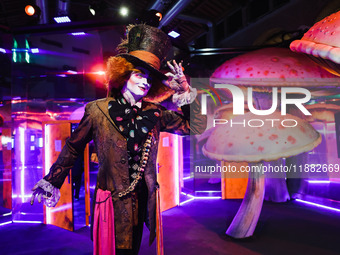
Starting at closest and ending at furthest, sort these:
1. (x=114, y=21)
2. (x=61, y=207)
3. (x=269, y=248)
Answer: (x=269, y=248) < (x=61, y=207) < (x=114, y=21)

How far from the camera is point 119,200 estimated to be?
4.45 feet

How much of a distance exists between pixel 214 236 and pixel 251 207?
0.76 metres

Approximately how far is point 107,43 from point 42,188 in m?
4.24

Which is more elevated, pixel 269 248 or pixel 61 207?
pixel 61 207

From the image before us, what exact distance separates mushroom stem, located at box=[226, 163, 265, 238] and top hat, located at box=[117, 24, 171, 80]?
187 cm

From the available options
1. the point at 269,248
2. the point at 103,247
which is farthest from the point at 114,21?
the point at 269,248

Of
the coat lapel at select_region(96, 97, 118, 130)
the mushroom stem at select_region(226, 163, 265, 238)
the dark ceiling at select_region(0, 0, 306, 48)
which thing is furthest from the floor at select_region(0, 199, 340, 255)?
the dark ceiling at select_region(0, 0, 306, 48)

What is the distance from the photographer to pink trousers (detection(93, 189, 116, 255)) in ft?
4.32

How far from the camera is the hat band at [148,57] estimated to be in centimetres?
145

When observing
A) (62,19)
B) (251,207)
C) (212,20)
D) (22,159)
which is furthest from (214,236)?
(212,20)

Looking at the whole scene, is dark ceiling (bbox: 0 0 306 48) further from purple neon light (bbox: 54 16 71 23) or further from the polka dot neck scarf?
the polka dot neck scarf

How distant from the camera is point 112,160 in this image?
1380 mm

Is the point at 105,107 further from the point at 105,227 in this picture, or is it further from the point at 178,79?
the point at 105,227

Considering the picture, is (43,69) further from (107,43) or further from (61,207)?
(61,207)
